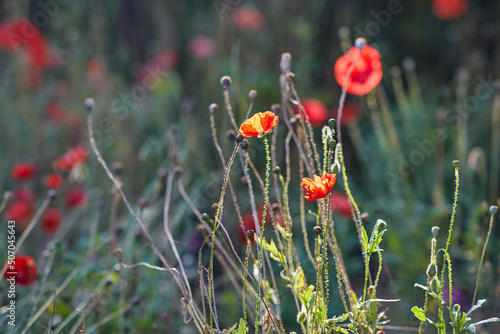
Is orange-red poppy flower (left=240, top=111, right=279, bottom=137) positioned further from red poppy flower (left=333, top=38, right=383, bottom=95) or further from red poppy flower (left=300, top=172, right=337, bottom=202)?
red poppy flower (left=333, top=38, right=383, bottom=95)

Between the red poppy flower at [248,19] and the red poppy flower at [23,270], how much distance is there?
2086 mm

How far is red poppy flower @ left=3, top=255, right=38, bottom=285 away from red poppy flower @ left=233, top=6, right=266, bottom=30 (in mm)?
2086

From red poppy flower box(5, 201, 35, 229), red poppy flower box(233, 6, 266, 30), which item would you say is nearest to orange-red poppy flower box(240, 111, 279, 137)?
red poppy flower box(5, 201, 35, 229)

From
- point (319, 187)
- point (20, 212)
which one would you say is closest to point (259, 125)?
point (319, 187)

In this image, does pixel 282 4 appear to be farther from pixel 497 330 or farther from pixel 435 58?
pixel 497 330

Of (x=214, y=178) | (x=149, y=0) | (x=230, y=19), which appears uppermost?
(x=149, y=0)

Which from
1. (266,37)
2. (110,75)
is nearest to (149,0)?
(110,75)

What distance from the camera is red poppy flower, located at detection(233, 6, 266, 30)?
327cm

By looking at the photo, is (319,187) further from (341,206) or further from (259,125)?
(341,206)

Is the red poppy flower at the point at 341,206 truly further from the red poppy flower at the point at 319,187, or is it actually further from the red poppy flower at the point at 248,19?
the red poppy flower at the point at 248,19

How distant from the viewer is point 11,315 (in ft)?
5.46

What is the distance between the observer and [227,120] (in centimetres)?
243

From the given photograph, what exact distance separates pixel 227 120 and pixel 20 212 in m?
0.91

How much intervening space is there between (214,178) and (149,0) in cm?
233
